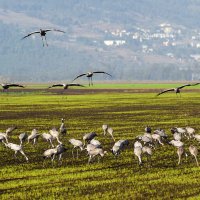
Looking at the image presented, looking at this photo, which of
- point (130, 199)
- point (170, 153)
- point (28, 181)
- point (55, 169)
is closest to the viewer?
point (130, 199)

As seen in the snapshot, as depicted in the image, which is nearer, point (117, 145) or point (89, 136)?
point (117, 145)

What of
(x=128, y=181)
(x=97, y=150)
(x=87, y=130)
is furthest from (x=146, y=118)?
(x=128, y=181)

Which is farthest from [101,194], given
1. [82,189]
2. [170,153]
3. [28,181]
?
[170,153]

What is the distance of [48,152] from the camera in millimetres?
27391

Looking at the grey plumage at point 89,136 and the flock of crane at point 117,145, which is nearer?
the flock of crane at point 117,145

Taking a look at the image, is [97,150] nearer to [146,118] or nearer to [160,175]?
[160,175]

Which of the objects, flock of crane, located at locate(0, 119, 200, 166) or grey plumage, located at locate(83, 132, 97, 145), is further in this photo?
grey plumage, located at locate(83, 132, 97, 145)

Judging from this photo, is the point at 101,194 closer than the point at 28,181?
Yes

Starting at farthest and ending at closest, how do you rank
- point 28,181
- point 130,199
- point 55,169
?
point 55,169, point 28,181, point 130,199

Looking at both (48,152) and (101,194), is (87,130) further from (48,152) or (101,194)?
(101,194)

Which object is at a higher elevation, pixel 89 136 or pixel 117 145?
pixel 117 145

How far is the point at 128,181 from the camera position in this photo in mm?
23734

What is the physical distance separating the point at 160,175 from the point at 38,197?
596cm

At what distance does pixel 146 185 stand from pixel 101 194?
226 cm
